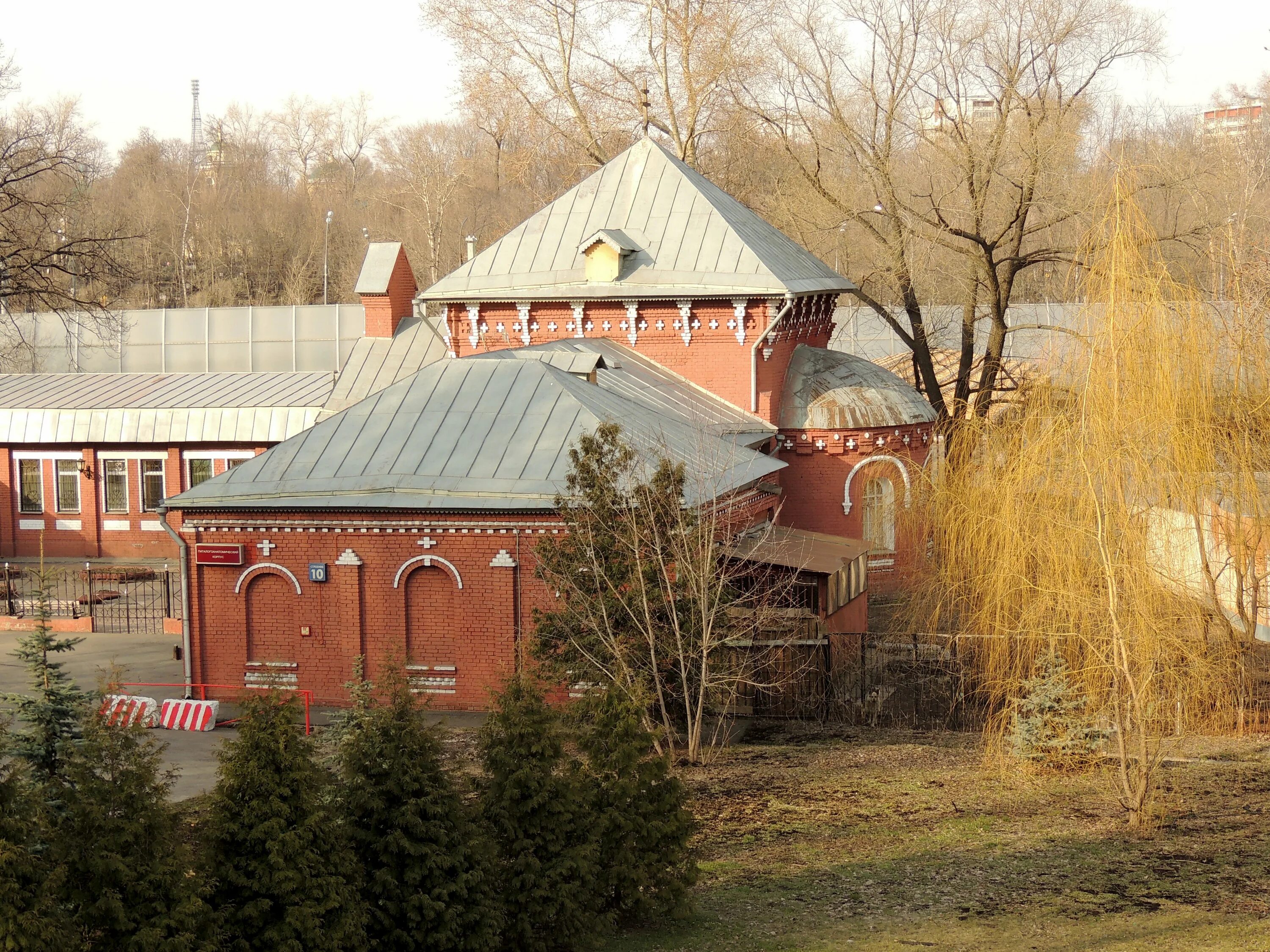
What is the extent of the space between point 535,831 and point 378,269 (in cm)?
2505

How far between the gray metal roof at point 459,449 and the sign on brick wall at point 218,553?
517 millimetres

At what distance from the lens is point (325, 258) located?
2613 inches

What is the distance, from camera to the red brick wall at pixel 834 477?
1036 inches

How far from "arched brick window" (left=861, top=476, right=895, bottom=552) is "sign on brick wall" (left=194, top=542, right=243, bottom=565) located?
41.0 feet

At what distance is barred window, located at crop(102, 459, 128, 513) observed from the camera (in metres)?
32.9

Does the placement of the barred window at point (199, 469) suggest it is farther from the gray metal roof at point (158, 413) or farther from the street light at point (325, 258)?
the street light at point (325, 258)

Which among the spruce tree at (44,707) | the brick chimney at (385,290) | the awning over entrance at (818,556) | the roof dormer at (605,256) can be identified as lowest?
the spruce tree at (44,707)

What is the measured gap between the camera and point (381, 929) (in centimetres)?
895

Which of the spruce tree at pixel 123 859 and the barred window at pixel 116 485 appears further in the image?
the barred window at pixel 116 485

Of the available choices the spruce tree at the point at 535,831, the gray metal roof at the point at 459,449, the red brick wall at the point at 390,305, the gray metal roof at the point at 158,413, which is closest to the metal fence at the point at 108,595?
the gray metal roof at the point at 158,413

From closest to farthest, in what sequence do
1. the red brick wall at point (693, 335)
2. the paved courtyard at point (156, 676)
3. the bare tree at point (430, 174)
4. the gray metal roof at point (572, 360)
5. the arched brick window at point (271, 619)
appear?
the paved courtyard at point (156, 676) → the arched brick window at point (271, 619) → the gray metal roof at point (572, 360) → the red brick wall at point (693, 335) → the bare tree at point (430, 174)

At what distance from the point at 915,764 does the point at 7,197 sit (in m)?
15.2

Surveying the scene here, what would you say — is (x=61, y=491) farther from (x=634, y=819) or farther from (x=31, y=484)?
(x=634, y=819)

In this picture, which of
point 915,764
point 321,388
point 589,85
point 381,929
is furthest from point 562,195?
point 381,929
